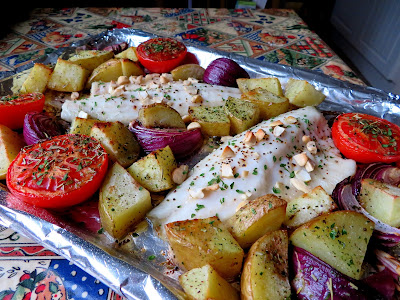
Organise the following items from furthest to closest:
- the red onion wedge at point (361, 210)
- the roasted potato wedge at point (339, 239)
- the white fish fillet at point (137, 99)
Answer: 1. the white fish fillet at point (137, 99)
2. the red onion wedge at point (361, 210)
3. the roasted potato wedge at point (339, 239)

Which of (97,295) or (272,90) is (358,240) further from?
(272,90)

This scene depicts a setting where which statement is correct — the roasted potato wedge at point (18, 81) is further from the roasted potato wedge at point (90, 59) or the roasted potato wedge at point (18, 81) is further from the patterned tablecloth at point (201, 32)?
the patterned tablecloth at point (201, 32)

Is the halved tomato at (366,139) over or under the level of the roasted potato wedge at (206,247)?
over

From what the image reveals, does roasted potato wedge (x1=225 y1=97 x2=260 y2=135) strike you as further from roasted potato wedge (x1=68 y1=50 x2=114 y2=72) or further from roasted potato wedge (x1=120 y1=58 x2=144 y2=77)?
roasted potato wedge (x1=68 y1=50 x2=114 y2=72)

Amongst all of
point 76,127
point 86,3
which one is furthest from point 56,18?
point 76,127

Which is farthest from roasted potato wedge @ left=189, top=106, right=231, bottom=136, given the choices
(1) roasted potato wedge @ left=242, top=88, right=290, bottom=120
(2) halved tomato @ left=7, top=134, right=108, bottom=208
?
(2) halved tomato @ left=7, top=134, right=108, bottom=208

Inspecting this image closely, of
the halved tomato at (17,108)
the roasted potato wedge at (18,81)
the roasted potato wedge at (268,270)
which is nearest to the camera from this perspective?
the roasted potato wedge at (268,270)

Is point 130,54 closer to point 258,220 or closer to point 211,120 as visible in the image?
point 211,120

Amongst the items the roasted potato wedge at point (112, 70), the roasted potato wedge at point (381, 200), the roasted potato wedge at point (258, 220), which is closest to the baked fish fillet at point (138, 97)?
the roasted potato wedge at point (112, 70)
